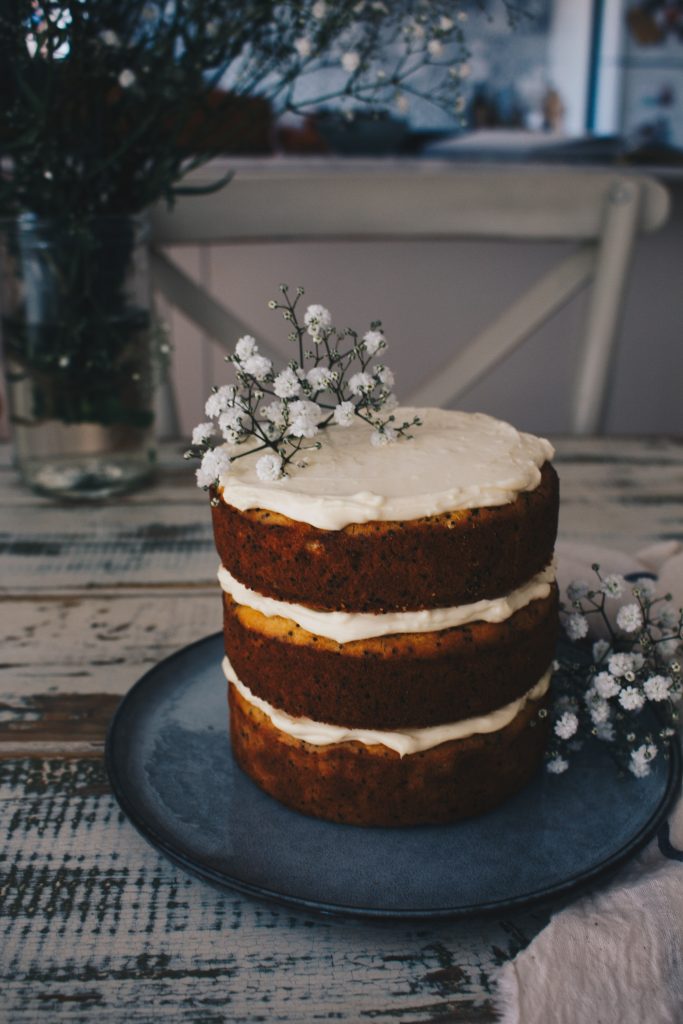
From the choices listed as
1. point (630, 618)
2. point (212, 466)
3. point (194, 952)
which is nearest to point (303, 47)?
point (212, 466)

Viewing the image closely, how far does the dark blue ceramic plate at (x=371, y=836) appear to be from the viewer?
608mm

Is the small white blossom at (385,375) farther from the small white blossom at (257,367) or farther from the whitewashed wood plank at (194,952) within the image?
the whitewashed wood plank at (194,952)

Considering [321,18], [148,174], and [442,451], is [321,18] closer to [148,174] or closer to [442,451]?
[148,174]

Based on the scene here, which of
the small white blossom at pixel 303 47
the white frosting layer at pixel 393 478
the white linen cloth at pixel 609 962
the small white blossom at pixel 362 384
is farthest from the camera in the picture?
the small white blossom at pixel 303 47

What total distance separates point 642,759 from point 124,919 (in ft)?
1.24

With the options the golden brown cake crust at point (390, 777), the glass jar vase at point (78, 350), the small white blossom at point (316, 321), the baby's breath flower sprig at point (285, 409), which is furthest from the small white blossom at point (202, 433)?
the glass jar vase at point (78, 350)

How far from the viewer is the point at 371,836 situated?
2.25ft

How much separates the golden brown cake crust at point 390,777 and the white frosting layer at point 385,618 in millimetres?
89

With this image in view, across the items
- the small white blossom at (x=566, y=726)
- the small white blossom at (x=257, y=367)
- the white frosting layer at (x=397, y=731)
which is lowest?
the small white blossom at (x=566, y=726)

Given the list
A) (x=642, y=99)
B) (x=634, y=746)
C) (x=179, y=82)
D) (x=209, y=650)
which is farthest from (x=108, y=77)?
(x=642, y=99)

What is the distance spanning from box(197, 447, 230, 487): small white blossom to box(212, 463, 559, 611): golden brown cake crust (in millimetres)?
35

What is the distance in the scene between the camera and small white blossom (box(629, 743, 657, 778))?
2.32 ft

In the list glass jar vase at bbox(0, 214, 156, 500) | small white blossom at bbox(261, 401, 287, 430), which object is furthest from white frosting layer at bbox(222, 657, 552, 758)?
glass jar vase at bbox(0, 214, 156, 500)

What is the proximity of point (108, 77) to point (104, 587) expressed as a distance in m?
0.64
